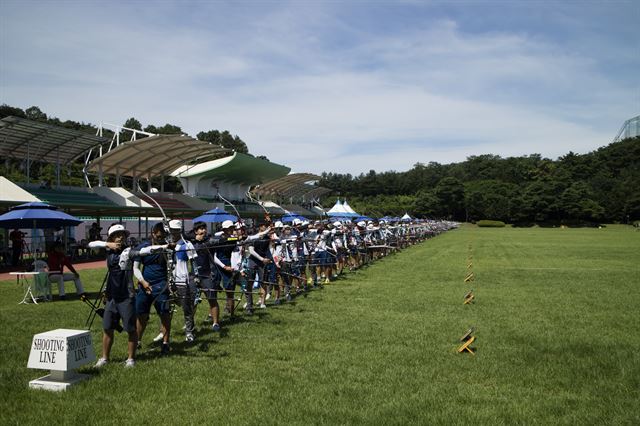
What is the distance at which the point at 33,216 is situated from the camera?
55.9ft

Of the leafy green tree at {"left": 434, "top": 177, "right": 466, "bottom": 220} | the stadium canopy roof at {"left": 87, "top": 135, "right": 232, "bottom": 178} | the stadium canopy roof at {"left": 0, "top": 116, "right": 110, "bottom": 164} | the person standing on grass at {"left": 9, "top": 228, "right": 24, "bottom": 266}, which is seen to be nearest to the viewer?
the person standing on grass at {"left": 9, "top": 228, "right": 24, "bottom": 266}

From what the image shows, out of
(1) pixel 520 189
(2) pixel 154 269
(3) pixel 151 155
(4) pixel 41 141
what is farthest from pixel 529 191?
(2) pixel 154 269

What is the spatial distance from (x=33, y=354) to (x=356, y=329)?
523cm

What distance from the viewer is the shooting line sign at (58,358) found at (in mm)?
6535

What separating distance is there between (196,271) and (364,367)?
3852 millimetres

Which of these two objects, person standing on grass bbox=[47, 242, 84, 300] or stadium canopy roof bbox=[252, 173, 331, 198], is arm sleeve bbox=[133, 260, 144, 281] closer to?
person standing on grass bbox=[47, 242, 84, 300]

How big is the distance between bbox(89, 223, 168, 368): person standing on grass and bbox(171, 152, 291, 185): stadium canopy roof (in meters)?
43.0

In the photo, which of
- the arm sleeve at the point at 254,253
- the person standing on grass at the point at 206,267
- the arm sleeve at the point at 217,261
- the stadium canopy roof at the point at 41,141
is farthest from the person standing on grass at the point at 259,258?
the stadium canopy roof at the point at 41,141

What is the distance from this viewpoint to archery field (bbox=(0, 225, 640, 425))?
571 centimetres

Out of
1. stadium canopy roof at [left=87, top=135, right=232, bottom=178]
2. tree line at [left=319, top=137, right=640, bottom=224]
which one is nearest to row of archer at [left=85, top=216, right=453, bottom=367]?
stadium canopy roof at [left=87, top=135, right=232, bottom=178]

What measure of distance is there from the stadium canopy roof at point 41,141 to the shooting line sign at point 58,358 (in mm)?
25286

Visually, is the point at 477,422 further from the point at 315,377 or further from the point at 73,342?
the point at 73,342

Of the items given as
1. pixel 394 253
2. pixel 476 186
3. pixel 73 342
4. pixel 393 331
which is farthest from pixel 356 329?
pixel 476 186

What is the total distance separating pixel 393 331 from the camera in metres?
9.61
